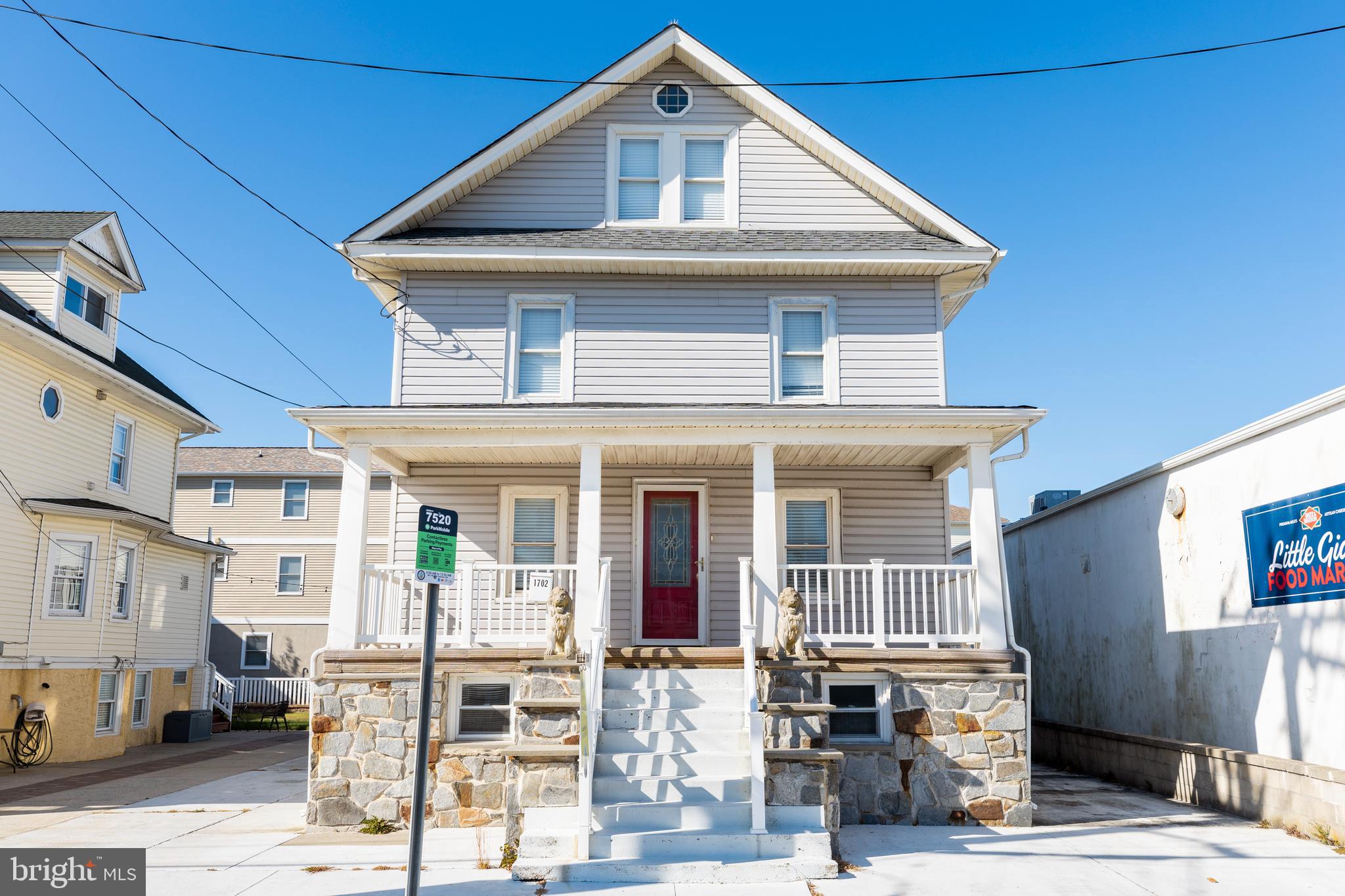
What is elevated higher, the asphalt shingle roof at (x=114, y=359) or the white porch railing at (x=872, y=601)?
the asphalt shingle roof at (x=114, y=359)

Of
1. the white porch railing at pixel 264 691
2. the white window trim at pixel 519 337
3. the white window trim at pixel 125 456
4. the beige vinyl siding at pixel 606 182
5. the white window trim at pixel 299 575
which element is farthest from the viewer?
the white window trim at pixel 299 575

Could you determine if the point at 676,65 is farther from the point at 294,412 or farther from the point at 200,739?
the point at 200,739

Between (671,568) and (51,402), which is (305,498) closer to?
(51,402)

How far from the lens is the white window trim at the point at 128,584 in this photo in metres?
17.1

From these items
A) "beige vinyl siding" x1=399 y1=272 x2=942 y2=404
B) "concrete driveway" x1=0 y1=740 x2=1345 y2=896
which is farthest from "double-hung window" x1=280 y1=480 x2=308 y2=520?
"concrete driveway" x1=0 y1=740 x2=1345 y2=896

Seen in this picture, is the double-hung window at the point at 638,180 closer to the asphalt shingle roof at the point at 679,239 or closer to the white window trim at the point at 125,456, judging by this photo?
the asphalt shingle roof at the point at 679,239

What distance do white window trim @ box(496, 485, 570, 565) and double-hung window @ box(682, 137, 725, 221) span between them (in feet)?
13.3

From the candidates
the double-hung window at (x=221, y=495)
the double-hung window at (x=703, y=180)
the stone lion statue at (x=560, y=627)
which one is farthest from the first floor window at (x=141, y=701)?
the double-hung window at (x=703, y=180)

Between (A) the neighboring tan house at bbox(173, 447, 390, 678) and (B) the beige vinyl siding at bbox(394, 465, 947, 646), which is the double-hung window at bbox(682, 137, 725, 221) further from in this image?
(A) the neighboring tan house at bbox(173, 447, 390, 678)

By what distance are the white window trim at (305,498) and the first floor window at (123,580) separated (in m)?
10.2

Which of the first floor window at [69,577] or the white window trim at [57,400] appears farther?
the first floor window at [69,577]

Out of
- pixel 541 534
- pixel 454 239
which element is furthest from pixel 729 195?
pixel 541 534

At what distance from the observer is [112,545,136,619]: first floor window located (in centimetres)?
1734

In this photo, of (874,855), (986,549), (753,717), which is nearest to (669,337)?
(986,549)
